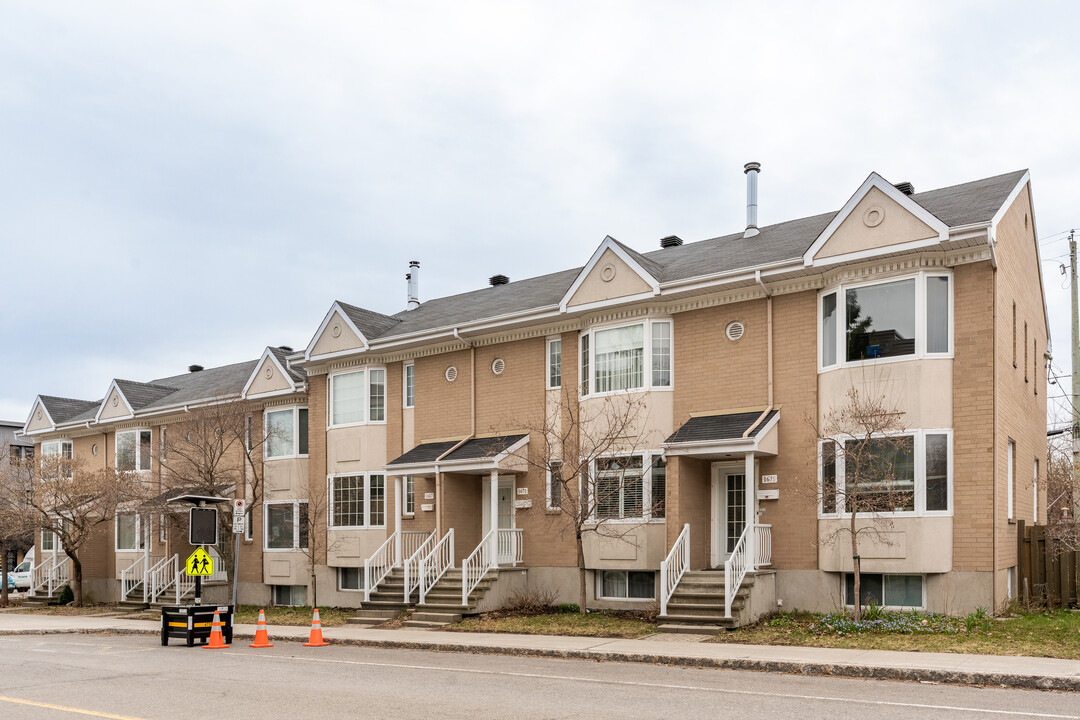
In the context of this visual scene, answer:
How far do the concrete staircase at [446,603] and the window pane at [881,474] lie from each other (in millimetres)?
8134

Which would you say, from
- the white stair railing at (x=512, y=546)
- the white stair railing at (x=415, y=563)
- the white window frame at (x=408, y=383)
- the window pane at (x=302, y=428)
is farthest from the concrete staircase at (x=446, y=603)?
the window pane at (x=302, y=428)

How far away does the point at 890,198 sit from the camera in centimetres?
1800

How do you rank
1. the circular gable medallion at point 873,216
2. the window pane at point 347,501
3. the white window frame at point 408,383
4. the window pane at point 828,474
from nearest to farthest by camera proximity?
the circular gable medallion at point 873,216, the window pane at point 828,474, the white window frame at point 408,383, the window pane at point 347,501

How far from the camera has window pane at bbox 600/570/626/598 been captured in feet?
71.1

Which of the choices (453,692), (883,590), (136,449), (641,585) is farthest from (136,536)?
(883,590)

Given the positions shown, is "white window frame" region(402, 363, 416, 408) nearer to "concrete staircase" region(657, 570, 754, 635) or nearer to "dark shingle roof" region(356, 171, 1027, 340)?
"dark shingle roof" region(356, 171, 1027, 340)

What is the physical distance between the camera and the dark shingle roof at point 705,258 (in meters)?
19.1

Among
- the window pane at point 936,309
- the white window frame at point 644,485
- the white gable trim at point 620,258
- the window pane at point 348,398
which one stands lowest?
the white window frame at point 644,485

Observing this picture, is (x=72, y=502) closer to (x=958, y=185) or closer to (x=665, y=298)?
(x=665, y=298)

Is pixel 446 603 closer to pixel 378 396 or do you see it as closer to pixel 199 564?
pixel 199 564

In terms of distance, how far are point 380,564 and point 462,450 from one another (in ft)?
12.4

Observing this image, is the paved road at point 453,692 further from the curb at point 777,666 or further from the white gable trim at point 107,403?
the white gable trim at point 107,403

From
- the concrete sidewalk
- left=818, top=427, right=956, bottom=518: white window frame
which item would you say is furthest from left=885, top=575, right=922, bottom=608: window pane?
the concrete sidewalk

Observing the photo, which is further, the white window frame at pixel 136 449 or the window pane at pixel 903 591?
the white window frame at pixel 136 449
